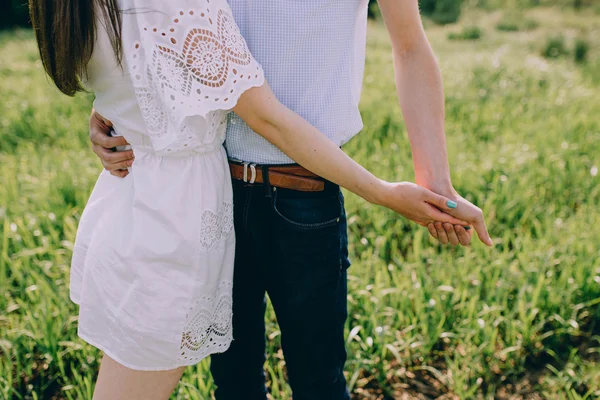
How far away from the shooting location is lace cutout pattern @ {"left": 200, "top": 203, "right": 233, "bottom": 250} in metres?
1.05

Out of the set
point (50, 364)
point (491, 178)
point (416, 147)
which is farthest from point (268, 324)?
point (491, 178)

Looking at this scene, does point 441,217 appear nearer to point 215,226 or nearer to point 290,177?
point 290,177

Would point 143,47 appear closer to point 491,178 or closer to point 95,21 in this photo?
point 95,21

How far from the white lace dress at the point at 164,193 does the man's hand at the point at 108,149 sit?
0.03 metres

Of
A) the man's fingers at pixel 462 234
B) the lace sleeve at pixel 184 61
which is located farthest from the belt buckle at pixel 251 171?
the man's fingers at pixel 462 234

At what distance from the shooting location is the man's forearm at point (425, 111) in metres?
1.18

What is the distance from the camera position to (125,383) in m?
1.04

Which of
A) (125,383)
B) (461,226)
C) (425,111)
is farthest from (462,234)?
(125,383)

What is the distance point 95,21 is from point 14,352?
1414mm

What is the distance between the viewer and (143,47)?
0.90 m

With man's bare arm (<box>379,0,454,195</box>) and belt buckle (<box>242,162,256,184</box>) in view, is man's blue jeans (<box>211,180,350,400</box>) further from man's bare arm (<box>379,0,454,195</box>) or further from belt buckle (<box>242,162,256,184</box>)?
man's bare arm (<box>379,0,454,195</box>)

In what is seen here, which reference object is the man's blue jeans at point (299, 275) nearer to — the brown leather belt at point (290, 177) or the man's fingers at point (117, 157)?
the brown leather belt at point (290, 177)

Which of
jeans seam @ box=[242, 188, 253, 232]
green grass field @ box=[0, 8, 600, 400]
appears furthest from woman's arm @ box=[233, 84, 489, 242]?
green grass field @ box=[0, 8, 600, 400]

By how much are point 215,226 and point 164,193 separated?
0.12 m
